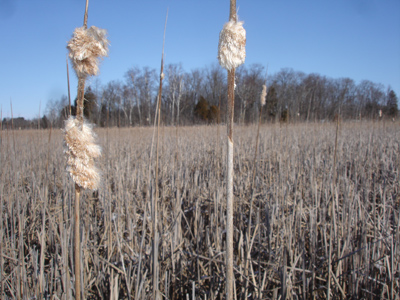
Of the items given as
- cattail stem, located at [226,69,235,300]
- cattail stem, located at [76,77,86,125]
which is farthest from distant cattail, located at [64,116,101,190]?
cattail stem, located at [226,69,235,300]

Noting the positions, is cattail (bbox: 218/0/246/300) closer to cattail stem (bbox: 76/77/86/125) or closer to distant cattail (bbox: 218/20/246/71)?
distant cattail (bbox: 218/20/246/71)

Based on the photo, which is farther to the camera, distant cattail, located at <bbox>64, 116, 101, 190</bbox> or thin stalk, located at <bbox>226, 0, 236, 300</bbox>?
distant cattail, located at <bbox>64, 116, 101, 190</bbox>

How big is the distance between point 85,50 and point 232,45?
1.11ft

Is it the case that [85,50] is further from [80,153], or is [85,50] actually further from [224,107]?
[224,107]

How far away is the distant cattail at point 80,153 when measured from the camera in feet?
1.93

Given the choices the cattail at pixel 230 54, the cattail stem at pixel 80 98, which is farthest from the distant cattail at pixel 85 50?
the cattail at pixel 230 54

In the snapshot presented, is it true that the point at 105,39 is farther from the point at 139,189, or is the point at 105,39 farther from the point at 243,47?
the point at 139,189

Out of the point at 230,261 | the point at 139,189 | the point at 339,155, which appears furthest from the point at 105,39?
the point at 339,155

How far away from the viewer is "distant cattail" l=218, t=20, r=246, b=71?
0.52 metres

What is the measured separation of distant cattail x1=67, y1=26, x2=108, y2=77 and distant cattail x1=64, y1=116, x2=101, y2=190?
0.41ft

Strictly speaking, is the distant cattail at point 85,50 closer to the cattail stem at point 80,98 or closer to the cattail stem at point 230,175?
the cattail stem at point 80,98

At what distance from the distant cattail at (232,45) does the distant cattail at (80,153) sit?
0.37m

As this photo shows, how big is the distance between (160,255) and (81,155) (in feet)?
3.89

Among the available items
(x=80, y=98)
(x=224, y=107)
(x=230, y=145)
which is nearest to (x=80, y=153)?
(x=80, y=98)
